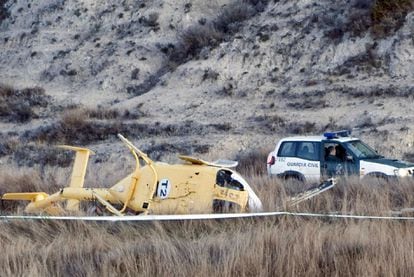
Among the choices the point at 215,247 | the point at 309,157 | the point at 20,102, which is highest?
the point at 20,102

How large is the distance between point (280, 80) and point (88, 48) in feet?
38.3

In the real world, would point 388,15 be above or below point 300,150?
above

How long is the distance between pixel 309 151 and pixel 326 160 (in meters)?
0.49

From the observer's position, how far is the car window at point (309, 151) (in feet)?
59.1

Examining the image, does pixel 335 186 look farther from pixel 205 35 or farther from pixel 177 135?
pixel 205 35

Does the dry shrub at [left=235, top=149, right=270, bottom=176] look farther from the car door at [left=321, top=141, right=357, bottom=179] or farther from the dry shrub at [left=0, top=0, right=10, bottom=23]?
the dry shrub at [left=0, top=0, right=10, bottom=23]

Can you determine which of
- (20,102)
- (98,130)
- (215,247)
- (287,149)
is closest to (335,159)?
(287,149)

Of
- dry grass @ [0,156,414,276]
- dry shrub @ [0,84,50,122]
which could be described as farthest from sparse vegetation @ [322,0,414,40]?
dry grass @ [0,156,414,276]

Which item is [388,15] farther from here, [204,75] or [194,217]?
[194,217]

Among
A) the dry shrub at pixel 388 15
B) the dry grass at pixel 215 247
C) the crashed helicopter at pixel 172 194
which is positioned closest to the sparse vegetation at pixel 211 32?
the dry shrub at pixel 388 15

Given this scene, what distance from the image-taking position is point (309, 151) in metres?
18.2

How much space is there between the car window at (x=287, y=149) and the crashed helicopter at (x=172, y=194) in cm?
638

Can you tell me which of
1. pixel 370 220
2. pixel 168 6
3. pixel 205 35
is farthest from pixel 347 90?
pixel 370 220

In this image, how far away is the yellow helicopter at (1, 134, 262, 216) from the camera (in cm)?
1110
